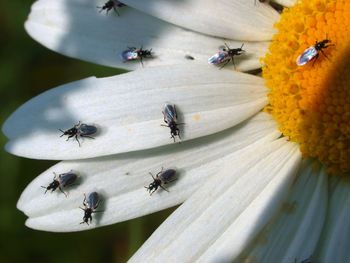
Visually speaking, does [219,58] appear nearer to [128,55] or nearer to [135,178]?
[128,55]

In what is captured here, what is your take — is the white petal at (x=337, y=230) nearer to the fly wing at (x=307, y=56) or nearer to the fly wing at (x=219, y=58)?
the fly wing at (x=307, y=56)

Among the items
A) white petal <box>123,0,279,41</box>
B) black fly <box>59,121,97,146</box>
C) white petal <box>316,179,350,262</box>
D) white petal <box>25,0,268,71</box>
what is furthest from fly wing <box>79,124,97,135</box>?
white petal <box>316,179,350,262</box>

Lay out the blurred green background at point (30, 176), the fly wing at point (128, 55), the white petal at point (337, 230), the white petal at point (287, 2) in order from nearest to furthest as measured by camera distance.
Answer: the white petal at point (337, 230)
the white petal at point (287, 2)
the fly wing at point (128, 55)
the blurred green background at point (30, 176)

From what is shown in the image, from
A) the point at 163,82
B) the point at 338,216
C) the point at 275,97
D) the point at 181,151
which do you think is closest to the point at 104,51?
the point at 163,82

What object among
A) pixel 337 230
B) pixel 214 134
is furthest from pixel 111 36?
pixel 337 230

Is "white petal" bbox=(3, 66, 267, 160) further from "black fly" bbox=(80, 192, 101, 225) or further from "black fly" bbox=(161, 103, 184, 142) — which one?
"black fly" bbox=(80, 192, 101, 225)

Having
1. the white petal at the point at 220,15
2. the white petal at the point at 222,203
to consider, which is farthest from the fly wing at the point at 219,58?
the white petal at the point at 222,203

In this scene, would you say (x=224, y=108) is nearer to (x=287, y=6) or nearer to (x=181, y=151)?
(x=181, y=151)
